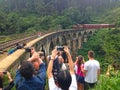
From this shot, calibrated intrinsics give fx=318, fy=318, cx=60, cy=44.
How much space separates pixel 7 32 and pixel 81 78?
124 feet

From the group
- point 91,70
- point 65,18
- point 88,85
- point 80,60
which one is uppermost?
point 80,60

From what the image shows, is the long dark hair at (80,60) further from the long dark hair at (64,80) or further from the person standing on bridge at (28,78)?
the long dark hair at (64,80)

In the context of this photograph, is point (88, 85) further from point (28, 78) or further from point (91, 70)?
point (28, 78)

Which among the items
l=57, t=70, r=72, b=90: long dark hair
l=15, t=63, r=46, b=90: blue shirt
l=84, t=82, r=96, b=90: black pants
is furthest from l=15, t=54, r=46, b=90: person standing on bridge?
l=84, t=82, r=96, b=90: black pants

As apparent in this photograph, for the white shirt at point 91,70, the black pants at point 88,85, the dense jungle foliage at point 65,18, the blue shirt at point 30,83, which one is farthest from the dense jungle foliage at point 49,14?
the blue shirt at point 30,83

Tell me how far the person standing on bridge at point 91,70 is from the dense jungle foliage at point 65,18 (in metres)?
23.3

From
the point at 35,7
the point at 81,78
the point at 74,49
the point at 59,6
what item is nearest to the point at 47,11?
the point at 35,7

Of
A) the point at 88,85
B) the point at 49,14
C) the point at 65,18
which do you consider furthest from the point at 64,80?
the point at 49,14

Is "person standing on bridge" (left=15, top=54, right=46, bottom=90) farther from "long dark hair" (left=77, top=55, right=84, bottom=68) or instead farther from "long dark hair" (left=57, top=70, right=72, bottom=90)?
"long dark hair" (left=77, top=55, right=84, bottom=68)

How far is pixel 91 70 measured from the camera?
7426mm

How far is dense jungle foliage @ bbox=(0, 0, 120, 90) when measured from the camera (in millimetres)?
45688

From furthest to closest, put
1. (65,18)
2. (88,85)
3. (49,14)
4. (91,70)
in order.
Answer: (49,14)
(65,18)
(88,85)
(91,70)

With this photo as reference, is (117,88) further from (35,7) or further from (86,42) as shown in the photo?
(35,7)

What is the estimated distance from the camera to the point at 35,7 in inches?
3666
